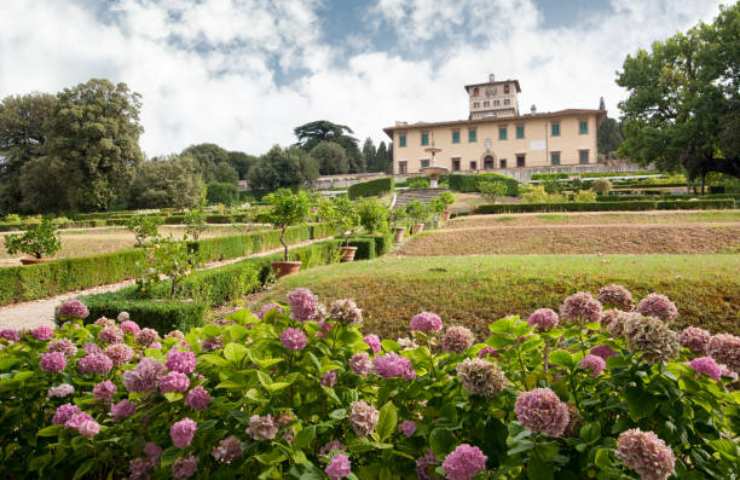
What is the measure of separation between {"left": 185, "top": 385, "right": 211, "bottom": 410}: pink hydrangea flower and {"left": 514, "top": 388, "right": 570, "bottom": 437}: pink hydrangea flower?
2.92ft

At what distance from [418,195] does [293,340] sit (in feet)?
105

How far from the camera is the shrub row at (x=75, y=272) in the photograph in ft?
28.1

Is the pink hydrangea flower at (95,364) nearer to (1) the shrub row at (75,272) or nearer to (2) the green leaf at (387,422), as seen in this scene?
(2) the green leaf at (387,422)

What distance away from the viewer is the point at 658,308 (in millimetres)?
1664

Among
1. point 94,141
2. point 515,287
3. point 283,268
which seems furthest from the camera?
point 94,141

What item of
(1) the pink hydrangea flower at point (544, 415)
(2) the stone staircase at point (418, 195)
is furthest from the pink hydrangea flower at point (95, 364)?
(2) the stone staircase at point (418, 195)

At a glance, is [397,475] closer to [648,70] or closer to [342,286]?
[342,286]

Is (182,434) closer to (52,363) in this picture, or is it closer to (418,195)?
(52,363)

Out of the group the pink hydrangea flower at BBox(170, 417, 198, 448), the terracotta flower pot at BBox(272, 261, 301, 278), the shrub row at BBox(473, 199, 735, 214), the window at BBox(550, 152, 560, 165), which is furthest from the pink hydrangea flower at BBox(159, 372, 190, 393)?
the window at BBox(550, 152, 560, 165)

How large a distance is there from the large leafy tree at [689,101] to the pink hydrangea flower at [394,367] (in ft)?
90.9

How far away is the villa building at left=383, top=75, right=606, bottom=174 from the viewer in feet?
146

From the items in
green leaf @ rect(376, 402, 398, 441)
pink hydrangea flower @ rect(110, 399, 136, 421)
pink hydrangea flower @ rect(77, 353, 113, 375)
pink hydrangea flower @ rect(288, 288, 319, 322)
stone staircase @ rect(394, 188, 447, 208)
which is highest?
pink hydrangea flower @ rect(288, 288, 319, 322)

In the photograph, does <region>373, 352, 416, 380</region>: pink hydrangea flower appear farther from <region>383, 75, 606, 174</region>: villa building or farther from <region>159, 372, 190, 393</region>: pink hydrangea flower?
<region>383, 75, 606, 174</region>: villa building

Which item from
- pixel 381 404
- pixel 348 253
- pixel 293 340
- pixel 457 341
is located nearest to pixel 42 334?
pixel 293 340
